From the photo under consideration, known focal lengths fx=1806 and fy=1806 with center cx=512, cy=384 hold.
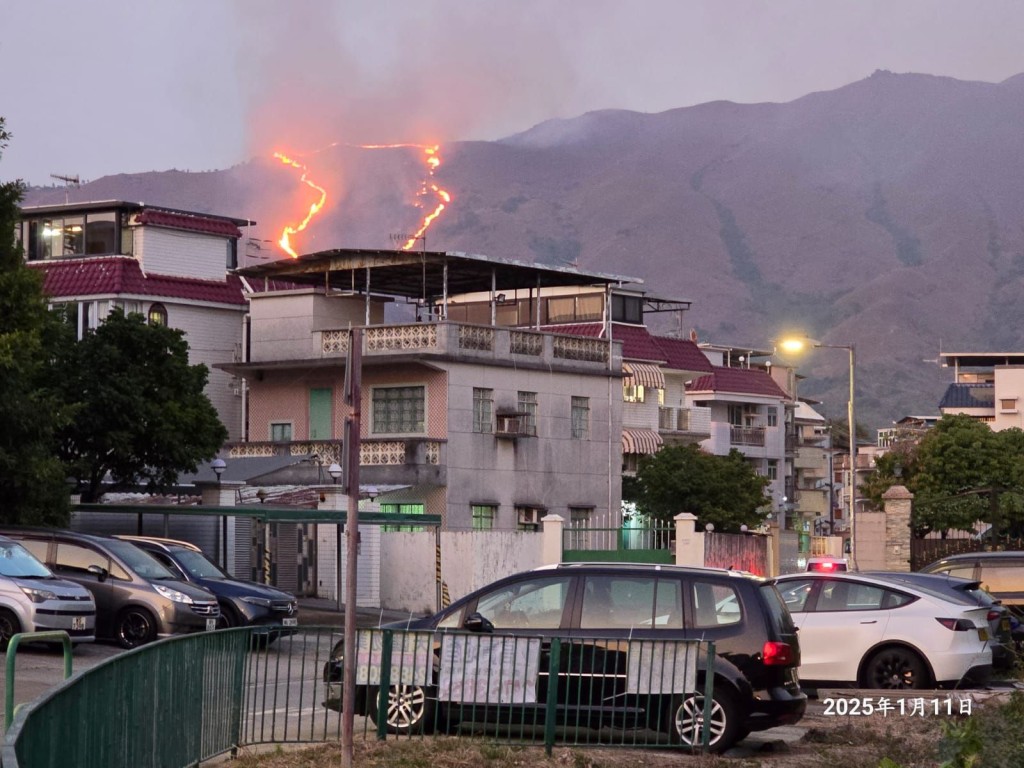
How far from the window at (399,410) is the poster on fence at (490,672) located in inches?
1359

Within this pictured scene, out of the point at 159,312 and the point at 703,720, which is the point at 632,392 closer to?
the point at 159,312

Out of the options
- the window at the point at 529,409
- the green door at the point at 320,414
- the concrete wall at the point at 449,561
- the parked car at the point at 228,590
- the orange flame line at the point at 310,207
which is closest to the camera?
the parked car at the point at 228,590

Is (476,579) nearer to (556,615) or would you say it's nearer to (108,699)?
(556,615)

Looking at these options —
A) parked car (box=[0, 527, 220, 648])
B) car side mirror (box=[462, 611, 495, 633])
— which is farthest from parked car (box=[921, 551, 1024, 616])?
car side mirror (box=[462, 611, 495, 633])

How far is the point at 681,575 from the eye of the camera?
651 inches

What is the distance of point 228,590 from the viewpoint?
2977 centimetres

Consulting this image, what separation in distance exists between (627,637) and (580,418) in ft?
124

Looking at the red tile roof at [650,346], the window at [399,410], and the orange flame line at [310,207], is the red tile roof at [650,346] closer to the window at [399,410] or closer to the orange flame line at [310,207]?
the window at [399,410]

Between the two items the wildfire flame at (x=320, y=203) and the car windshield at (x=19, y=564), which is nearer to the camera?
the car windshield at (x=19, y=564)

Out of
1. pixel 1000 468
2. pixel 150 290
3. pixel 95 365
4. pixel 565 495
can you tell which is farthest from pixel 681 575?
pixel 1000 468

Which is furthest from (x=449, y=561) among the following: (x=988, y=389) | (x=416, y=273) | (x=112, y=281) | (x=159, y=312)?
(x=988, y=389)

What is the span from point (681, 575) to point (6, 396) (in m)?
18.4

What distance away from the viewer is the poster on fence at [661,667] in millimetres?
15367

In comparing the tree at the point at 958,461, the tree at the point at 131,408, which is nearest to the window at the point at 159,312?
the tree at the point at 131,408
